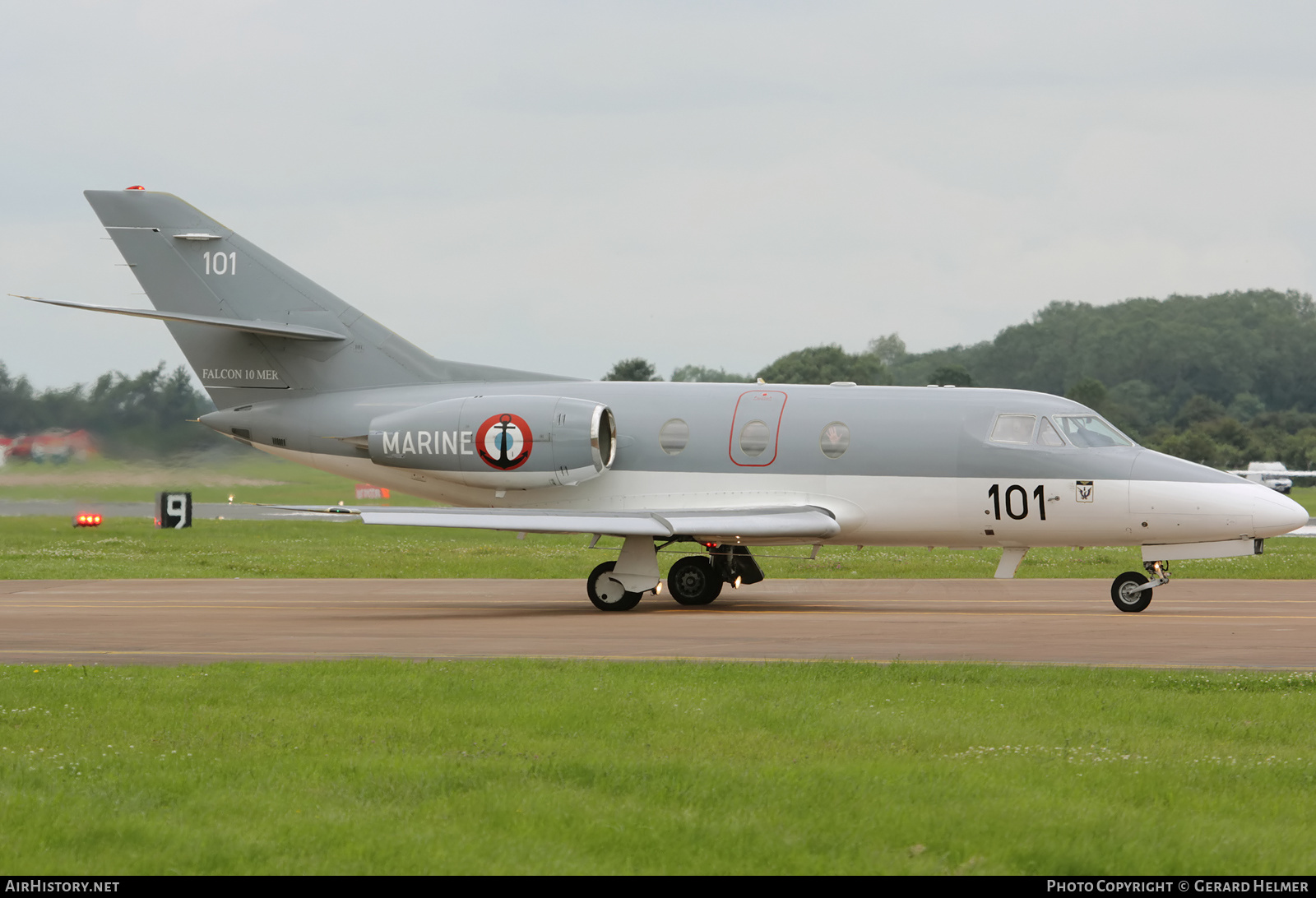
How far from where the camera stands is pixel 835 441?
2139 centimetres

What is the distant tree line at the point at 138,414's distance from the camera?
29734mm

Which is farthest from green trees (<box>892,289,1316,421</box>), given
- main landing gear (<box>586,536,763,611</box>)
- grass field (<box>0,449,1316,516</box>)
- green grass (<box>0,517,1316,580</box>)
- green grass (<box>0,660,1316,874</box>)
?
green grass (<box>0,660,1316,874</box>)

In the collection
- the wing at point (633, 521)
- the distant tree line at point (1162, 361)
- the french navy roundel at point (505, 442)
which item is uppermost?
the distant tree line at point (1162, 361)

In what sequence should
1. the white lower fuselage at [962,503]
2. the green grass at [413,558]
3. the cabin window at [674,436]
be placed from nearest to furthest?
the white lower fuselage at [962,503]
the cabin window at [674,436]
the green grass at [413,558]

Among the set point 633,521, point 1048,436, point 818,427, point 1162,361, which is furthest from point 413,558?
point 1162,361

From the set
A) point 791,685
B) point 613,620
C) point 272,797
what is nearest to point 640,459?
point 613,620

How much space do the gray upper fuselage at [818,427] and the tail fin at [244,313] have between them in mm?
417

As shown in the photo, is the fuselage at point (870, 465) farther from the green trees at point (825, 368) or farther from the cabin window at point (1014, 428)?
the green trees at point (825, 368)

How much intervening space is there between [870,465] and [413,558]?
15.5 meters

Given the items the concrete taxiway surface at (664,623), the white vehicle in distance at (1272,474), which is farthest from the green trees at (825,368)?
the concrete taxiway surface at (664,623)
